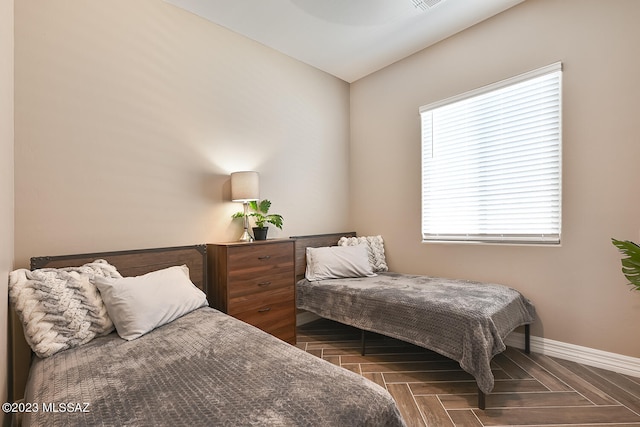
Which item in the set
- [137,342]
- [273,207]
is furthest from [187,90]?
[137,342]

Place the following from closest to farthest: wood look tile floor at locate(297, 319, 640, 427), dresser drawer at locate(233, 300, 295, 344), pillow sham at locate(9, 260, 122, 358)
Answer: pillow sham at locate(9, 260, 122, 358) < wood look tile floor at locate(297, 319, 640, 427) < dresser drawer at locate(233, 300, 295, 344)

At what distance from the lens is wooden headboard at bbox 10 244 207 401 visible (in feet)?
5.39

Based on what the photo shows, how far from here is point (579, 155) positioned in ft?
7.16

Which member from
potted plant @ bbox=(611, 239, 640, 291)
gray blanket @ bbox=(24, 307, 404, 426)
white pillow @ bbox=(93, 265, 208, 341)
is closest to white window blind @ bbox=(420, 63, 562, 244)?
potted plant @ bbox=(611, 239, 640, 291)

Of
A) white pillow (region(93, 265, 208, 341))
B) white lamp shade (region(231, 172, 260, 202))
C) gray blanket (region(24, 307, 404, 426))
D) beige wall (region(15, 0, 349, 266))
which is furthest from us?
white lamp shade (region(231, 172, 260, 202))

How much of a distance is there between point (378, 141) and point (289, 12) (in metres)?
1.66

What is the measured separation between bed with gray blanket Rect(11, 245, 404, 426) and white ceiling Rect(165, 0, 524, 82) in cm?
231

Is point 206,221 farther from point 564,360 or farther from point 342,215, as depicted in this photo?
point 564,360

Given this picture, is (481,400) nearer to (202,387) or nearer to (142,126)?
(202,387)

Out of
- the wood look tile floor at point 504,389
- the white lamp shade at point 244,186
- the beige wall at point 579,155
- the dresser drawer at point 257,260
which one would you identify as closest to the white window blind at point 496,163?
the beige wall at point 579,155

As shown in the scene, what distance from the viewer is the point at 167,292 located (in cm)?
171

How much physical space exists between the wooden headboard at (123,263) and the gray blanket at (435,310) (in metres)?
1.05

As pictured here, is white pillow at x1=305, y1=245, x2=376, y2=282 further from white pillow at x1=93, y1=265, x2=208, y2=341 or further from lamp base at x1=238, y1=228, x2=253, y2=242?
white pillow at x1=93, y1=265, x2=208, y2=341

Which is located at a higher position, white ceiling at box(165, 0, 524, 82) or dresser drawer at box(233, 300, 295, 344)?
white ceiling at box(165, 0, 524, 82)
